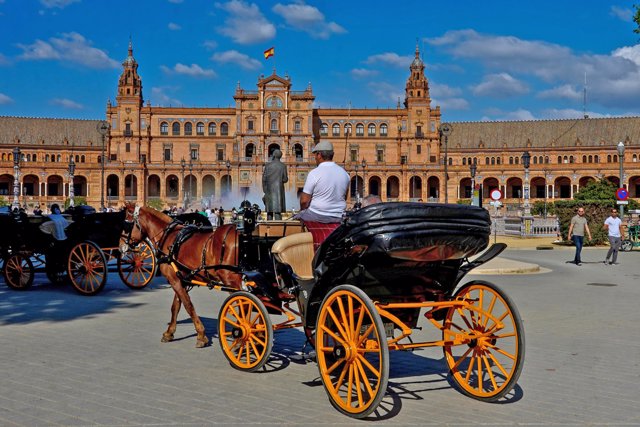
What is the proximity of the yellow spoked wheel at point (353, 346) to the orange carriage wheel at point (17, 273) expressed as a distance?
30.4 ft

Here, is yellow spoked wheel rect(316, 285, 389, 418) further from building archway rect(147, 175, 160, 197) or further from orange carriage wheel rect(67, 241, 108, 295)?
building archway rect(147, 175, 160, 197)

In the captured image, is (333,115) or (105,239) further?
(333,115)

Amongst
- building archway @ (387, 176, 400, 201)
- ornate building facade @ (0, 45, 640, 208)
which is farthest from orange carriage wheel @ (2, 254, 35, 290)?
building archway @ (387, 176, 400, 201)

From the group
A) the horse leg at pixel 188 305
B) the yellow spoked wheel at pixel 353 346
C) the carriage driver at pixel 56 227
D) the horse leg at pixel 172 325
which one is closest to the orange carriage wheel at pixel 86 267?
the carriage driver at pixel 56 227

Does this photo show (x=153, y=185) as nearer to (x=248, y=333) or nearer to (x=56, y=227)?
(x=56, y=227)

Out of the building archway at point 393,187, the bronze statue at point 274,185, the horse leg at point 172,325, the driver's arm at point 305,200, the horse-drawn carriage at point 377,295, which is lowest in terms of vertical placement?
the horse leg at point 172,325

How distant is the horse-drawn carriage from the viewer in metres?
5.14

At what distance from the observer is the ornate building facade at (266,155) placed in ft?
299

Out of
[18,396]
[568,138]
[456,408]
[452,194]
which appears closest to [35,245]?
[18,396]

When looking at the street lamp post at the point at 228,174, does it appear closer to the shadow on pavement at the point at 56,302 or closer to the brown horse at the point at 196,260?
the shadow on pavement at the point at 56,302

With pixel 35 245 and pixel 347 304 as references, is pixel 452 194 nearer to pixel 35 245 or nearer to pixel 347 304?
pixel 35 245

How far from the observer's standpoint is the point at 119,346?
25.7 feet

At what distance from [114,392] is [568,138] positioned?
110 meters

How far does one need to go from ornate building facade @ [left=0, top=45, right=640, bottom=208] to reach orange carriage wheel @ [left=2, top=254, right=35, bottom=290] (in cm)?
7237
